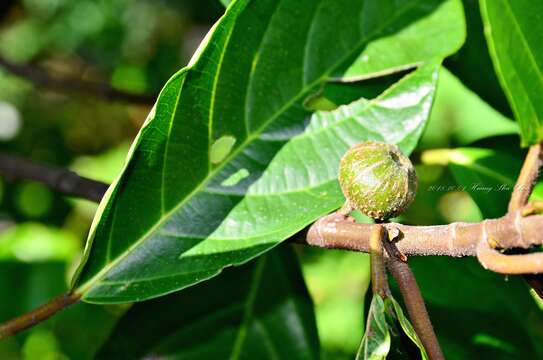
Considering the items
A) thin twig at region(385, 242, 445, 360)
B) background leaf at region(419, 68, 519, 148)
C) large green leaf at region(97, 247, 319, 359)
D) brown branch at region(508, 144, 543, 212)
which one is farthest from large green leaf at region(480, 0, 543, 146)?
background leaf at region(419, 68, 519, 148)

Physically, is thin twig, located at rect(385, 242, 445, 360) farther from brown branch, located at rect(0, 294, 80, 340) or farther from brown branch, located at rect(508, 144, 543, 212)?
brown branch, located at rect(0, 294, 80, 340)

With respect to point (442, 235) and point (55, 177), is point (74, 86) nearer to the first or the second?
point (55, 177)

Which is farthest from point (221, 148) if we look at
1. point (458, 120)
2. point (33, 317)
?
point (458, 120)

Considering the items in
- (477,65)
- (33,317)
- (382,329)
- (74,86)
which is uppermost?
(74,86)

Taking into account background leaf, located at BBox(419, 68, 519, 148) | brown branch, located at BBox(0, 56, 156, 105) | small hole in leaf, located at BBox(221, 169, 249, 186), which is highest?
brown branch, located at BBox(0, 56, 156, 105)

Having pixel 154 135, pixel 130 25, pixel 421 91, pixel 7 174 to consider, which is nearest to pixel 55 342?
pixel 7 174

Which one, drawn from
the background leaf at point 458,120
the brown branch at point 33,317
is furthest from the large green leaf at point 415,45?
the background leaf at point 458,120

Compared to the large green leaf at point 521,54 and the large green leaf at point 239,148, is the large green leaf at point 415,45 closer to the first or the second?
the large green leaf at point 239,148

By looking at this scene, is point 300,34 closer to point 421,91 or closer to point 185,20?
point 421,91
